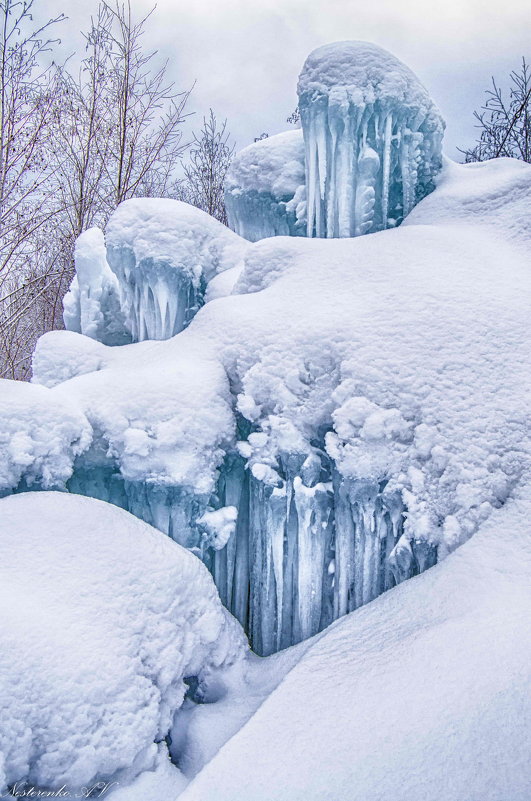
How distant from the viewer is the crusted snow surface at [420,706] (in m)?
1.57

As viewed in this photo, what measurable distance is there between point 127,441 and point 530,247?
2.91 m

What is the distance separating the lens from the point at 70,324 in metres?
5.15

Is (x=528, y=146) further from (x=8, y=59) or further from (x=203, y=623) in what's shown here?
(x=203, y=623)

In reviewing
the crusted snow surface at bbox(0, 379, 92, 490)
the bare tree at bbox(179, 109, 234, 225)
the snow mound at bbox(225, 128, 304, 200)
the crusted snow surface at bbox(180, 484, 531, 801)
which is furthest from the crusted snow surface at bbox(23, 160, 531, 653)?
the bare tree at bbox(179, 109, 234, 225)

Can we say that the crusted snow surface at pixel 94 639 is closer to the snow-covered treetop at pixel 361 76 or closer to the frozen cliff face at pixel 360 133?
the frozen cliff face at pixel 360 133

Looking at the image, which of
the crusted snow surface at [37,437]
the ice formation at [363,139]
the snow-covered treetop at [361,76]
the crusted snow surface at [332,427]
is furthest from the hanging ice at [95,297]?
the snow-covered treetop at [361,76]

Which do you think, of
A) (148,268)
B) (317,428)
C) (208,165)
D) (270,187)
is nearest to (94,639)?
(317,428)

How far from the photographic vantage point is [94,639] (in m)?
2.12

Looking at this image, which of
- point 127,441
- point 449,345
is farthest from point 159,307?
point 449,345

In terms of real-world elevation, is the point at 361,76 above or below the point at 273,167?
above

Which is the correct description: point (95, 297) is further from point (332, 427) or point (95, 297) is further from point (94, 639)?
point (94, 639)

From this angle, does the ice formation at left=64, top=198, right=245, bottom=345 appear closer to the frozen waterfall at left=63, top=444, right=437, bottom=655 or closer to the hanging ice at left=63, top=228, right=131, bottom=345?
the hanging ice at left=63, top=228, right=131, bottom=345

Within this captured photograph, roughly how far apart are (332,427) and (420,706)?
1.44 metres

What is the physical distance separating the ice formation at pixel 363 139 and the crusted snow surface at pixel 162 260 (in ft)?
3.14
